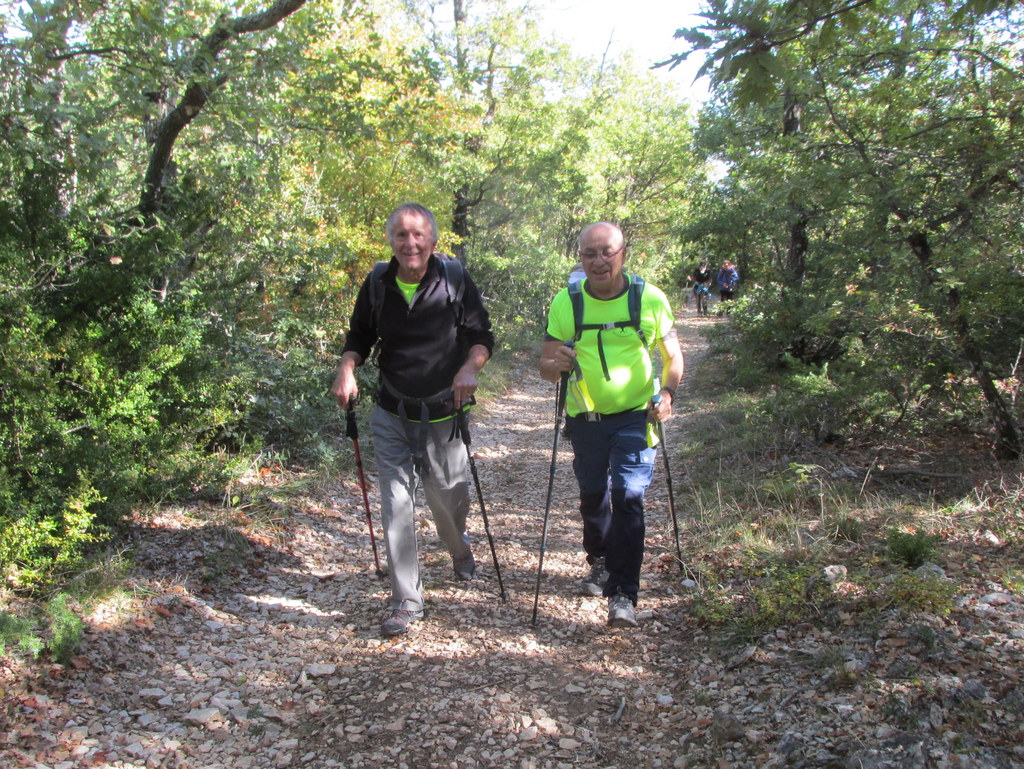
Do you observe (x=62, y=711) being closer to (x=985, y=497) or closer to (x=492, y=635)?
(x=492, y=635)

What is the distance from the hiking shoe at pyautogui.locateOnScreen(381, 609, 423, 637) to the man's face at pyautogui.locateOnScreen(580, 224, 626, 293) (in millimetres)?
2125

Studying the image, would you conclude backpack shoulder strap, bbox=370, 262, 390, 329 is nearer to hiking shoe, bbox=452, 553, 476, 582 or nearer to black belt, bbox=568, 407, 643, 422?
black belt, bbox=568, 407, 643, 422

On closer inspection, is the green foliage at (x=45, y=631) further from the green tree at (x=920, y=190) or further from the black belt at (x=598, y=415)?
the green tree at (x=920, y=190)

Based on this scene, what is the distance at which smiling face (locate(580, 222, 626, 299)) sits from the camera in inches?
153

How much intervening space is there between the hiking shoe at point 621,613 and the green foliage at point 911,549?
1456mm

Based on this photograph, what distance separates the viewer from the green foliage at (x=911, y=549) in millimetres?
3930

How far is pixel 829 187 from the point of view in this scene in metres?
5.58

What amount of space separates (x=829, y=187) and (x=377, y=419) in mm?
3861

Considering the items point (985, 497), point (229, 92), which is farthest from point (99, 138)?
point (985, 497)

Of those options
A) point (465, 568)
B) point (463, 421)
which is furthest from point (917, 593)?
point (465, 568)

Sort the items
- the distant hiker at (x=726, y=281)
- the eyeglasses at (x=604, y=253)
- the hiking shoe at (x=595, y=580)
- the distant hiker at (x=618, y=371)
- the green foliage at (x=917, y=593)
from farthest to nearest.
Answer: the distant hiker at (x=726, y=281) < the hiking shoe at (x=595, y=580) < the distant hiker at (x=618, y=371) < the eyeglasses at (x=604, y=253) < the green foliage at (x=917, y=593)

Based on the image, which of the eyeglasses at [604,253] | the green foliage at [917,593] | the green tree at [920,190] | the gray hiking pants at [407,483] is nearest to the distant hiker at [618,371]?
the eyeglasses at [604,253]

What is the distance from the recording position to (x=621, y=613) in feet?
13.3

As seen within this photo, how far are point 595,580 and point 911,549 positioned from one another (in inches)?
69.8
